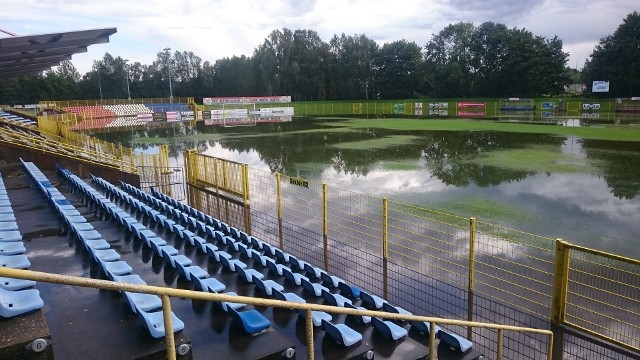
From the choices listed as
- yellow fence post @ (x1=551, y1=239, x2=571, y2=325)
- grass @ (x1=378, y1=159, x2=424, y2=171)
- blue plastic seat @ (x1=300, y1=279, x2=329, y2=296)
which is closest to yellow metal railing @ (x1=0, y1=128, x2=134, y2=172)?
grass @ (x1=378, y1=159, x2=424, y2=171)

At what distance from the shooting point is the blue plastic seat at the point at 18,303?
13.2 feet

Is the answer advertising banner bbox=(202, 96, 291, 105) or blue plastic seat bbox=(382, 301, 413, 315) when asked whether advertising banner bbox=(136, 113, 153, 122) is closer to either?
advertising banner bbox=(202, 96, 291, 105)

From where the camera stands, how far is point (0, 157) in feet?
61.8

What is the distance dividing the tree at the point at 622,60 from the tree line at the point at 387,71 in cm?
12

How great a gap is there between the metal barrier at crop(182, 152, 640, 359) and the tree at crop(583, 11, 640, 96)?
66.9 m

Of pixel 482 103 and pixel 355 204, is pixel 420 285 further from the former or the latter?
pixel 482 103

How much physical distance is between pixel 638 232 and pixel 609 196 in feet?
13.7

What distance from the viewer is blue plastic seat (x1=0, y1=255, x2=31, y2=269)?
5848 mm

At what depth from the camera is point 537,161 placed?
72.4ft

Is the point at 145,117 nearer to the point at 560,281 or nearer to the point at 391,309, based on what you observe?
the point at 391,309

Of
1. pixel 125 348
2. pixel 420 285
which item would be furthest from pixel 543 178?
pixel 125 348

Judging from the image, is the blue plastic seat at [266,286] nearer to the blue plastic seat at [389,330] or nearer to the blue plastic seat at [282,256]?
the blue plastic seat at [389,330]

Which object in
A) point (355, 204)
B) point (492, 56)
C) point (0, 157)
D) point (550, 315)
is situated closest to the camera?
point (550, 315)

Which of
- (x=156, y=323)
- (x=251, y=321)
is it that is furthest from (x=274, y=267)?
(x=156, y=323)
